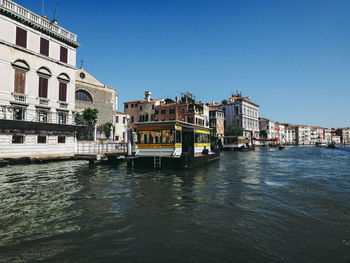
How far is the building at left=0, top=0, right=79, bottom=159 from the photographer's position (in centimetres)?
1914

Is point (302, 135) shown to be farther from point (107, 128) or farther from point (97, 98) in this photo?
point (97, 98)

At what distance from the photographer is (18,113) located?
65.9 feet

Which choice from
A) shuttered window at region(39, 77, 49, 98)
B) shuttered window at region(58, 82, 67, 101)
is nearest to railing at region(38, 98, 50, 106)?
shuttered window at region(39, 77, 49, 98)

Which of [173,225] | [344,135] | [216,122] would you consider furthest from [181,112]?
[344,135]

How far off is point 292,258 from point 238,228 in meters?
1.49

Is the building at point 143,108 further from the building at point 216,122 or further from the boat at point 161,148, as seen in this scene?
the boat at point 161,148

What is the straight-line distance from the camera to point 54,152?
74.9 feet

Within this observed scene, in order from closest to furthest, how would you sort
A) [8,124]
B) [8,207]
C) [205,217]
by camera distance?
[205,217]
[8,207]
[8,124]

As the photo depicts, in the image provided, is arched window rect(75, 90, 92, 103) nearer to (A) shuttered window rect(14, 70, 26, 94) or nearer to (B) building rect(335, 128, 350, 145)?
(A) shuttered window rect(14, 70, 26, 94)

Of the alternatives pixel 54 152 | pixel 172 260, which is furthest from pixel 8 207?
pixel 54 152

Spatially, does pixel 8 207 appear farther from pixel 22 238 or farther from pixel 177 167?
pixel 177 167

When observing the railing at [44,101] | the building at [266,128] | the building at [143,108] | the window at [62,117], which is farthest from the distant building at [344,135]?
the railing at [44,101]

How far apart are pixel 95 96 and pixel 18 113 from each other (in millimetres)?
18166

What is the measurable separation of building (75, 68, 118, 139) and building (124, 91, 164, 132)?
8.65 metres
